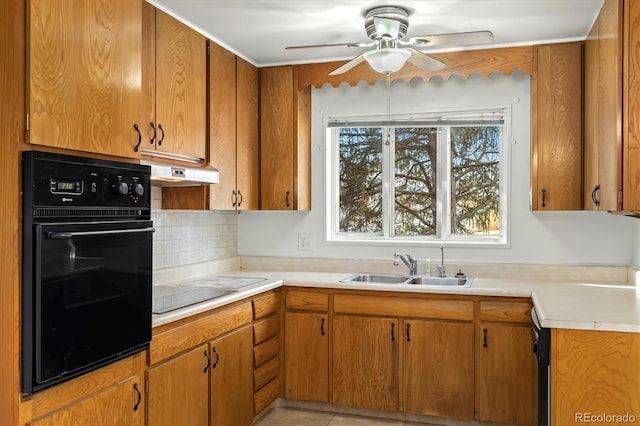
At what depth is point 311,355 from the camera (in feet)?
11.6

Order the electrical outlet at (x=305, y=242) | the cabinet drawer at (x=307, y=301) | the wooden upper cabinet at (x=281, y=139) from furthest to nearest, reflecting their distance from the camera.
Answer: the electrical outlet at (x=305, y=242)
the wooden upper cabinet at (x=281, y=139)
the cabinet drawer at (x=307, y=301)

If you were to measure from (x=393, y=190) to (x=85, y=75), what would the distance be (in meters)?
2.52

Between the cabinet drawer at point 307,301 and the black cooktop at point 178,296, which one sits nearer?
the black cooktop at point 178,296

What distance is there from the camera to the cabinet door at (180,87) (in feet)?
9.19

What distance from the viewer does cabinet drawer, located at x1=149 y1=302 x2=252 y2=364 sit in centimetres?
238

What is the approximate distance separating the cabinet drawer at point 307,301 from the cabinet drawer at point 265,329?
137 millimetres

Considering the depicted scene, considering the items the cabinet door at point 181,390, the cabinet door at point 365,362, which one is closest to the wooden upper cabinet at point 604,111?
the cabinet door at point 365,362

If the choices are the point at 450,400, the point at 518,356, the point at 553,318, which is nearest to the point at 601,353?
the point at 553,318

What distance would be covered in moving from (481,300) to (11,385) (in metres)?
2.43

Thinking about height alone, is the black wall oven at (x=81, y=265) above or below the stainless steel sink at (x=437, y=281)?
above

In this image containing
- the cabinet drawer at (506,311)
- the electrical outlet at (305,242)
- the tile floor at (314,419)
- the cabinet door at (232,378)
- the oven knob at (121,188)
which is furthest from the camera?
the electrical outlet at (305,242)

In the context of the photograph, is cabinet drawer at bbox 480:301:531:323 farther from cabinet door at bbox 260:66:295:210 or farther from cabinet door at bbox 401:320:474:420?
cabinet door at bbox 260:66:295:210

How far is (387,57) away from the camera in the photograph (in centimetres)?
268

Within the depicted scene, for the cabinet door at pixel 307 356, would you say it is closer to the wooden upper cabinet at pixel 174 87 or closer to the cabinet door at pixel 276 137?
the cabinet door at pixel 276 137
